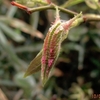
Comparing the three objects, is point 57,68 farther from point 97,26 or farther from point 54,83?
point 97,26

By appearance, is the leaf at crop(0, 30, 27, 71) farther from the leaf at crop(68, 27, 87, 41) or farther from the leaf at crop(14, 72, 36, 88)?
the leaf at crop(68, 27, 87, 41)

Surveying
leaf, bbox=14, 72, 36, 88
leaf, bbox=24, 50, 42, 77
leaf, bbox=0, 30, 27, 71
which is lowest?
leaf, bbox=14, 72, 36, 88

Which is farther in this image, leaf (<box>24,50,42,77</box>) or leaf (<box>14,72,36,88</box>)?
leaf (<box>14,72,36,88</box>)

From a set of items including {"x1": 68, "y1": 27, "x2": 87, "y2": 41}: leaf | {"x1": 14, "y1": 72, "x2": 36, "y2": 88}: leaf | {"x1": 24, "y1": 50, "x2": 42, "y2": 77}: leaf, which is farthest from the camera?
{"x1": 68, "y1": 27, "x2": 87, "y2": 41}: leaf

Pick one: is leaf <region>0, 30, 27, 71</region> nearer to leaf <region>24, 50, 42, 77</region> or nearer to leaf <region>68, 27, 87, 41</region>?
leaf <region>68, 27, 87, 41</region>

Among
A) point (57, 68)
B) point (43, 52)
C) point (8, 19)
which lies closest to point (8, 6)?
point (8, 19)

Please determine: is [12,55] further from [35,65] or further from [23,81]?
[35,65]

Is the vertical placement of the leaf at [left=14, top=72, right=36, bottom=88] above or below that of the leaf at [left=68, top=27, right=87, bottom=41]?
below

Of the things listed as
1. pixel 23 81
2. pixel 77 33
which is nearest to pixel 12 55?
pixel 23 81

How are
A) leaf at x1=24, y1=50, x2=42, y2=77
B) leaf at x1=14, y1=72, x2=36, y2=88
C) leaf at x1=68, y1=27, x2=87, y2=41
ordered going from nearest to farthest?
leaf at x1=24, y1=50, x2=42, y2=77
leaf at x1=14, y1=72, x2=36, y2=88
leaf at x1=68, y1=27, x2=87, y2=41

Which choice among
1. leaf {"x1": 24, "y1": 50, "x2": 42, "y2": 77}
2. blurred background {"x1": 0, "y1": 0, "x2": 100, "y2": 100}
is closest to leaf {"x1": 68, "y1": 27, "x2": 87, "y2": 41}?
blurred background {"x1": 0, "y1": 0, "x2": 100, "y2": 100}
